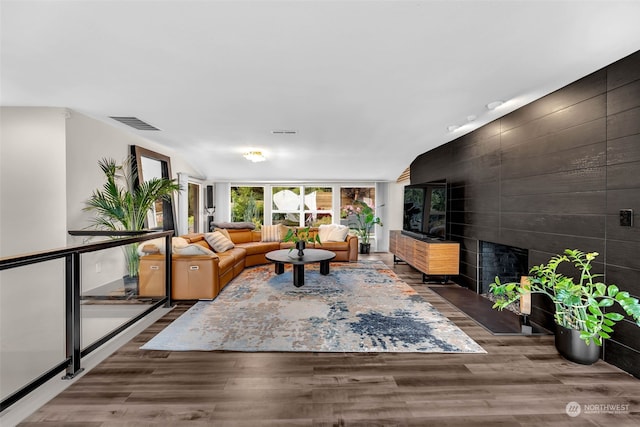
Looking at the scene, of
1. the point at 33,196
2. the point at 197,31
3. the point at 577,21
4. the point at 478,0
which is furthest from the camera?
the point at 33,196

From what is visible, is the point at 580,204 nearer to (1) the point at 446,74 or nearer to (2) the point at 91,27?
(1) the point at 446,74

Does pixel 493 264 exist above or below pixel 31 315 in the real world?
above

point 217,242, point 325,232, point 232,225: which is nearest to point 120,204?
point 217,242

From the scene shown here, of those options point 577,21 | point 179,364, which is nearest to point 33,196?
point 179,364

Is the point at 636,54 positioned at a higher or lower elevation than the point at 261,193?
higher

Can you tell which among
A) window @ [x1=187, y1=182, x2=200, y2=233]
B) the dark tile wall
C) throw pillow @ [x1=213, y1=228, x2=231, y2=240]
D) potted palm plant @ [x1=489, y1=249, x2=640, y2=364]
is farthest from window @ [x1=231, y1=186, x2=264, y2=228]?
potted palm plant @ [x1=489, y1=249, x2=640, y2=364]

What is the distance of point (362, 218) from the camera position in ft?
26.9

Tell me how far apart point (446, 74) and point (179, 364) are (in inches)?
132

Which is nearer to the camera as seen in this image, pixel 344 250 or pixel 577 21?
pixel 577 21

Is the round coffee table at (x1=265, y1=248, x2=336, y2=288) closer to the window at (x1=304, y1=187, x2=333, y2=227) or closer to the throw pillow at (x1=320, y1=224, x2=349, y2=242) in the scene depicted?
the throw pillow at (x1=320, y1=224, x2=349, y2=242)

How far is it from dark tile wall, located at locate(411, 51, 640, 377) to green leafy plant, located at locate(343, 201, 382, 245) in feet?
12.2

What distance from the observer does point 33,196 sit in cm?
340

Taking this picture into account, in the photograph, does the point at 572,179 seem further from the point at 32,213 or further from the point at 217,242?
the point at 32,213

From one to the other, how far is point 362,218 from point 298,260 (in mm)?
4113
